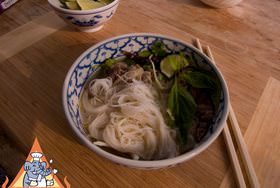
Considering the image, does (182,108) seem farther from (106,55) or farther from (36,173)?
(36,173)

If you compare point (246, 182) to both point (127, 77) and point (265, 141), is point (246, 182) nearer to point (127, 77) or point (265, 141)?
point (265, 141)

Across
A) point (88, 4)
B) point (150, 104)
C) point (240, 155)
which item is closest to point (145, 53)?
point (150, 104)

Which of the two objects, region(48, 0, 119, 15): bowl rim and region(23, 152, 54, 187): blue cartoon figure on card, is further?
region(48, 0, 119, 15): bowl rim

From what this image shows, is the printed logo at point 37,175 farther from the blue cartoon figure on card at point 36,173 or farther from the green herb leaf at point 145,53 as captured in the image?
the green herb leaf at point 145,53

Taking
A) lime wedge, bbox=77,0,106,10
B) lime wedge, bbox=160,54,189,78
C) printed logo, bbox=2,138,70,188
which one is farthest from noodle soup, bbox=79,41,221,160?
lime wedge, bbox=77,0,106,10

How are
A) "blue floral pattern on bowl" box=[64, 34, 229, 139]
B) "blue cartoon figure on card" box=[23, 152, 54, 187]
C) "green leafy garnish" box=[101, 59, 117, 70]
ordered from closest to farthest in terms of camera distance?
1. "blue cartoon figure on card" box=[23, 152, 54, 187]
2. "blue floral pattern on bowl" box=[64, 34, 229, 139]
3. "green leafy garnish" box=[101, 59, 117, 70]

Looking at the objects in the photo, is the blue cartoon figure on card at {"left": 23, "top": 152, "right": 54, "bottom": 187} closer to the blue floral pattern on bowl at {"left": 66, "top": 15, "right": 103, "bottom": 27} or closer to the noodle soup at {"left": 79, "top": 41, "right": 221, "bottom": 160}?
the noodle soup at {"left": 79, "top": 41, "right": 221, "bottom": 160}
